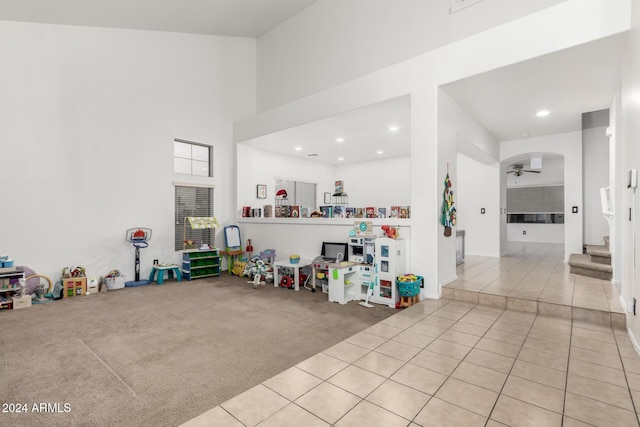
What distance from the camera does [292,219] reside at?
641cm

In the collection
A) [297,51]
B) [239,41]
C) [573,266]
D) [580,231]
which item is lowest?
[573,266]

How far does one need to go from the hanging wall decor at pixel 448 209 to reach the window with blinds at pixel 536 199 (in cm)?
889

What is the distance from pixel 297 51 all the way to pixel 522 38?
4373mm

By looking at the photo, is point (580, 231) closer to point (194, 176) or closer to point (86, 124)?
point (194, 176)

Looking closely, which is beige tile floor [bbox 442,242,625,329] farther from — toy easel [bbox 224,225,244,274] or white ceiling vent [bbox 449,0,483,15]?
toy easel [bbox 224,225,244,274]

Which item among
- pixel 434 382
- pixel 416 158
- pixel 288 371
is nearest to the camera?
pixel 434 382

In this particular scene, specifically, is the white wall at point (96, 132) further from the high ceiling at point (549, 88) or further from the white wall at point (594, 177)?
the white wall at point (594, 177)

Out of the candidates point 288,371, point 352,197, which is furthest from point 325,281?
point 352,197

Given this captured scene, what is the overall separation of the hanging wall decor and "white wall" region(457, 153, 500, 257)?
134 inches

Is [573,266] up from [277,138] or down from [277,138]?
down

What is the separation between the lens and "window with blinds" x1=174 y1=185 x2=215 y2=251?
6711 mm

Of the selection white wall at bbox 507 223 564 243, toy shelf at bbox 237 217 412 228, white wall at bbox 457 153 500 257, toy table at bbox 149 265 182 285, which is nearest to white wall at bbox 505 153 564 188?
white wall at bbox 507 223 564 243

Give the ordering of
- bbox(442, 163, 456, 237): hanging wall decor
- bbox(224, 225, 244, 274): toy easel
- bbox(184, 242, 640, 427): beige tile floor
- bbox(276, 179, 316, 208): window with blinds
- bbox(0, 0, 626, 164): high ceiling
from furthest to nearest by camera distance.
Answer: bbox(276, 179, 316, 208): window with blinds
bbox(224, 225, 244, 274): toy easel
bbox(442, 163, 456, 237): hanging wall decor
bbox(0, 0, 626, 164): high ceiling
bbox(184, 242, 640, 427): beige tile floor

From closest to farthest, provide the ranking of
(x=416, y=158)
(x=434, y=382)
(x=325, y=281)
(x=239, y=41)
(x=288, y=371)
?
1. (x=434, y=382)
2. (x=288, y=371)
3. (x=416, y=158)
4. (x=325, y=281)
5. (x=239, y=41)
